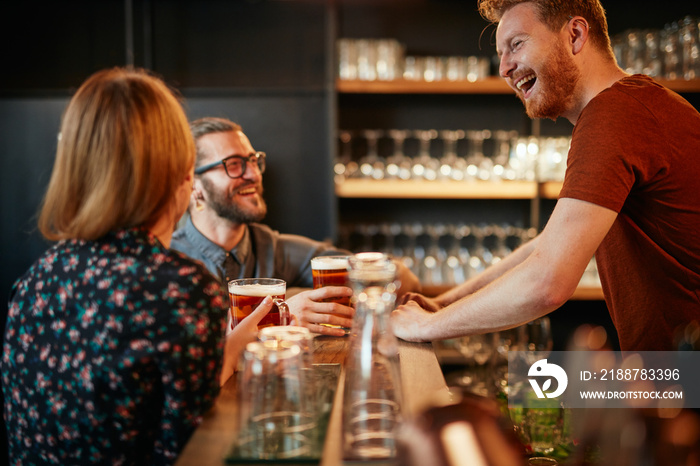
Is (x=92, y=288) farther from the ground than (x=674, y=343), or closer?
farther from the ground

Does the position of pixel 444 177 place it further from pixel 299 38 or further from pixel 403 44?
pixel 299 38

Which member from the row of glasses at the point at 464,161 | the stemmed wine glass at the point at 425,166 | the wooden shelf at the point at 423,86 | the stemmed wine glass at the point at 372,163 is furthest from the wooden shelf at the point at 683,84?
the stemmed wine glass at the point at 372,163

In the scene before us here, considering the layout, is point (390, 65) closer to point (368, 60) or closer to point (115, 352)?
point (368, 60)

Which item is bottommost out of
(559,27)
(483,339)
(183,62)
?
(483,339)

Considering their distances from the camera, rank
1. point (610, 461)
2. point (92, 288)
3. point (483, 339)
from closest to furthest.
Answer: point (610, 461)
point (92, 288)
point (483, 339)

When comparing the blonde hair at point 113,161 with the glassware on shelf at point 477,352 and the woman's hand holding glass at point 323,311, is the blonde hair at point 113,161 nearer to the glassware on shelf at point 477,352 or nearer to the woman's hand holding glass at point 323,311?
the woman's hand holding glass at point 323,311

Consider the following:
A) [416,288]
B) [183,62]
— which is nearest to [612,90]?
[416,288]

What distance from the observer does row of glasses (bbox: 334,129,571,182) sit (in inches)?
121

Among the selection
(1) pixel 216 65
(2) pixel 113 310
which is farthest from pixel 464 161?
(2) pixel 113 310

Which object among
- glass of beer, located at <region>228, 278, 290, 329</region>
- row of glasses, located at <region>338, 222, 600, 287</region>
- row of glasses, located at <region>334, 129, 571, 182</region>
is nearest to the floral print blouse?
glass of beer, located at <region>228, 278, 290, 329</region>

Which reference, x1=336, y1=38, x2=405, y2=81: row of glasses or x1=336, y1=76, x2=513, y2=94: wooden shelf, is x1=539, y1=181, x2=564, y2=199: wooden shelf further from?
x1=336, y1=38, x2=405, y2=81: row of glasses

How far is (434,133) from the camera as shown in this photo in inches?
126

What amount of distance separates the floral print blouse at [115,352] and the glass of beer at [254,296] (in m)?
0.27

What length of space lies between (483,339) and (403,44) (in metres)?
1.69
